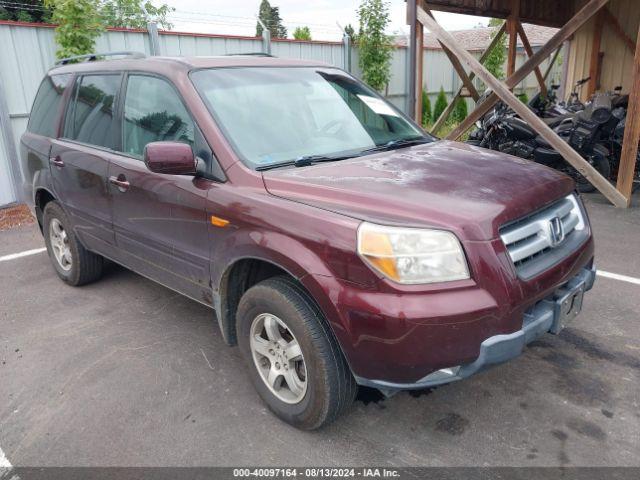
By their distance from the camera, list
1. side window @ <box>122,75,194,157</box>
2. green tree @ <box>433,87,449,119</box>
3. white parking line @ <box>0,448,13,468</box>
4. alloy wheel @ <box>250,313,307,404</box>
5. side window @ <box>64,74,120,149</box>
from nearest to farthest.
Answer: white parking line @ <box>0,448,13,468</box> → alloy wheel @ <box>250,313,307,404</box> → side window @ <box>122,75,194,157</box> → side window @ <box>64,74,120,149</box> → green tree @ <box>433,87,449,119</box>

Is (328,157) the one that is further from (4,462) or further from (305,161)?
(4,462)

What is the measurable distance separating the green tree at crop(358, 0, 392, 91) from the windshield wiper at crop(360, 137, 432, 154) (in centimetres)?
896

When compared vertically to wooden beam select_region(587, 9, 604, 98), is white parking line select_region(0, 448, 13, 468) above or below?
below

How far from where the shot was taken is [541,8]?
410 inches

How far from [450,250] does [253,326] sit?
1169mm

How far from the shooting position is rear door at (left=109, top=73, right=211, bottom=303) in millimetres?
3127

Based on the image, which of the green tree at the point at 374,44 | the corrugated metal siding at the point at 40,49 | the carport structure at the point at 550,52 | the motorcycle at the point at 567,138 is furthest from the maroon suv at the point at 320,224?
the green tree at the point at 374,44

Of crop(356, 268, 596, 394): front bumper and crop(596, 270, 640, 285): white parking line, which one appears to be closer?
crop(356, 268, 596, 394): front bumper

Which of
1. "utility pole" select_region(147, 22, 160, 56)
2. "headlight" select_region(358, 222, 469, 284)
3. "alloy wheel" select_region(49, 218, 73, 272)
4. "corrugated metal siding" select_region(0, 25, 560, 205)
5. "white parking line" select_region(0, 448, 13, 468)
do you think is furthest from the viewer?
"utility pole" select_region(147, 22, 160, 56)

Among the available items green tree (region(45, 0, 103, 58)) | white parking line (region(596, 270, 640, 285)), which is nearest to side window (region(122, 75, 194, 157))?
white parking line (region(596, 270, 640, 285))

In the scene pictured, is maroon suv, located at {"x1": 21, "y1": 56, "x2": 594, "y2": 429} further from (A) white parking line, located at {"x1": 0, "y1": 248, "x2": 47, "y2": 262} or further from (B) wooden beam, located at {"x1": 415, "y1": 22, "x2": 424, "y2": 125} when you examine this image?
(B) wooden beam, located at {"x1": 415, "y1": 22, "x2": 424, "y2": 125}

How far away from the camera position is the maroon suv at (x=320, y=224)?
228 cm

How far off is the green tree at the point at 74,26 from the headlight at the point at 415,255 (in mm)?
6998

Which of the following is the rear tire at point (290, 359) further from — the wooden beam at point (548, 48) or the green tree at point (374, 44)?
the green tree at point (374, 44)
